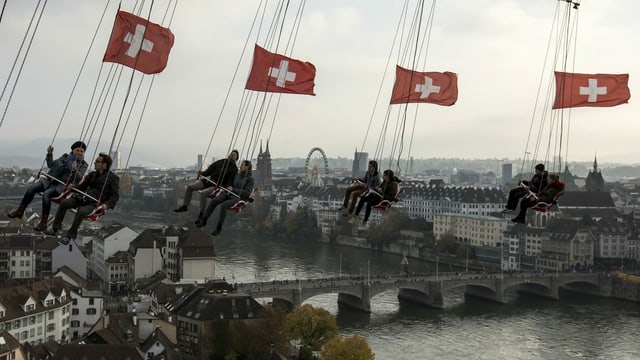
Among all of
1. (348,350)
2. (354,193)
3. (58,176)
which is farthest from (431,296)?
(58,176)

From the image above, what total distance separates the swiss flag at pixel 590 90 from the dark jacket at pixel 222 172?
189 inches

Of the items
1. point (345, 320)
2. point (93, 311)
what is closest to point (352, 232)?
point (345, 320)

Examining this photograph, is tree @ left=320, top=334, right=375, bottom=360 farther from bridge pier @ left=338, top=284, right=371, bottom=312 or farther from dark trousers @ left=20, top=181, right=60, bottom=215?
dark trousers @ left=20, top=181, right=60, bottom=215

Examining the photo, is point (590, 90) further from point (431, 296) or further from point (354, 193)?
point (431, 296)

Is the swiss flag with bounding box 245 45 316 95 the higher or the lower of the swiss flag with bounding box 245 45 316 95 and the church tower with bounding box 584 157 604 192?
the lower

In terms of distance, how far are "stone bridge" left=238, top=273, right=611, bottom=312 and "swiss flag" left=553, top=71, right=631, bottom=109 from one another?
18779mm

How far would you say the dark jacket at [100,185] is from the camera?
24.0 feet

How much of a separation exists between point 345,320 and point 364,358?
993cm

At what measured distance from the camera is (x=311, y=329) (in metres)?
21.0

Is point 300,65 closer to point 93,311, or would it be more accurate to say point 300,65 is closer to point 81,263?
point 93,311

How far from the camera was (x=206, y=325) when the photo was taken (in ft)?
66.0

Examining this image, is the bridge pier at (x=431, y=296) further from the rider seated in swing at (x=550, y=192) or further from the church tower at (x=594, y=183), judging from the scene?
the church tower at (x=594, y=183)

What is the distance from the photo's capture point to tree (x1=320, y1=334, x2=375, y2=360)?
18734mm

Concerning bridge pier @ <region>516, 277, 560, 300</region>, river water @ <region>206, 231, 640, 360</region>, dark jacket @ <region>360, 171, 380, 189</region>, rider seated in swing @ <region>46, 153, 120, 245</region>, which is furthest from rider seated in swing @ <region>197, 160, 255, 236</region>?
bridge pier @ <region>516, 277, 560, 300</region>
